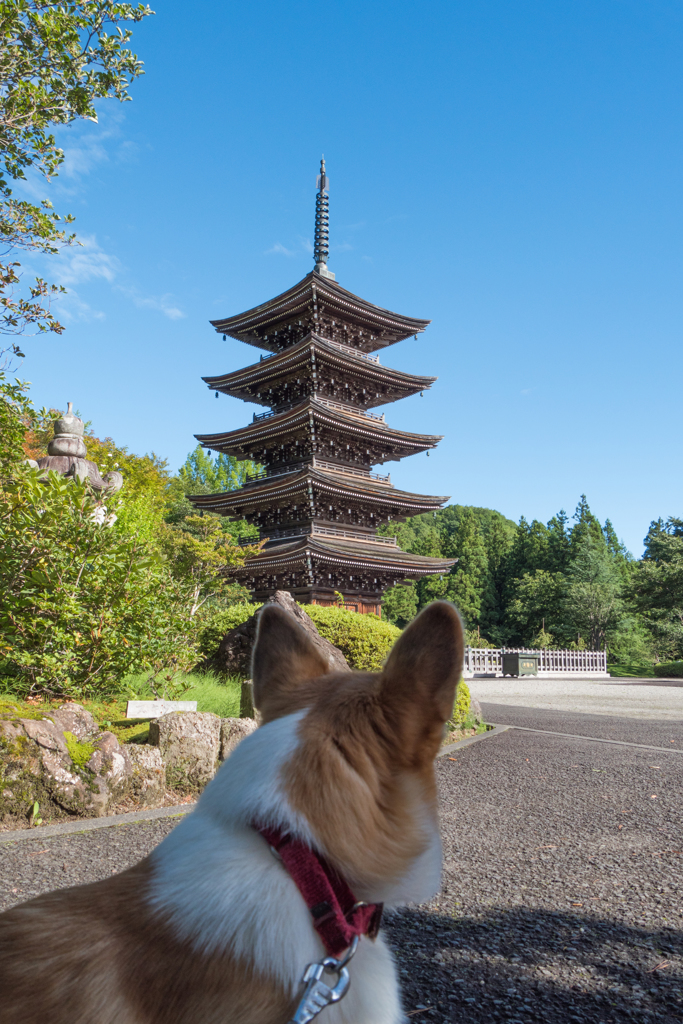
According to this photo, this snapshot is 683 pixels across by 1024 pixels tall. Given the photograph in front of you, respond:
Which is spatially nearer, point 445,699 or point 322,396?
point 445,699

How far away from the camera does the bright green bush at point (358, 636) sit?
1035 centimetres

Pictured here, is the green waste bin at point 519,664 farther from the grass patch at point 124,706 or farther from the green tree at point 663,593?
the grass patch at point 124,706

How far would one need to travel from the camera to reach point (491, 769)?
6.42m

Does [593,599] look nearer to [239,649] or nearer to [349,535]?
[349,535]

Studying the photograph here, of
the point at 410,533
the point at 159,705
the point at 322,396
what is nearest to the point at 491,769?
the point at 159,705

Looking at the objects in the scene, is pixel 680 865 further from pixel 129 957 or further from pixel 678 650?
pixel 678 650

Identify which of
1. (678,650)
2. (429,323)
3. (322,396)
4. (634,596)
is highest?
(429,323)

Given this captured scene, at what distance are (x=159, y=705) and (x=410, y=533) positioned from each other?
62.1 meters

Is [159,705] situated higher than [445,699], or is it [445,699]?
[445,699]

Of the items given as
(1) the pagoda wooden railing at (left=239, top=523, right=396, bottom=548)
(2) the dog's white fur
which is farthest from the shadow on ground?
(1) the pagoda wooden railing at (left=239, top=523, right=396, bottom=548)

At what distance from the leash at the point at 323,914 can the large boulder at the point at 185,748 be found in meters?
4.54

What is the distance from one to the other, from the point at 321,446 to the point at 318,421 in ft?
6.28

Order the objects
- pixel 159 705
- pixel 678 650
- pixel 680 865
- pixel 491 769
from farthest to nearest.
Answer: pixel 678 650 → pixel 491 769 → pixel 159 705 → pixel 680 865

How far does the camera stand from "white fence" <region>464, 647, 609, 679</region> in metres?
31.3
